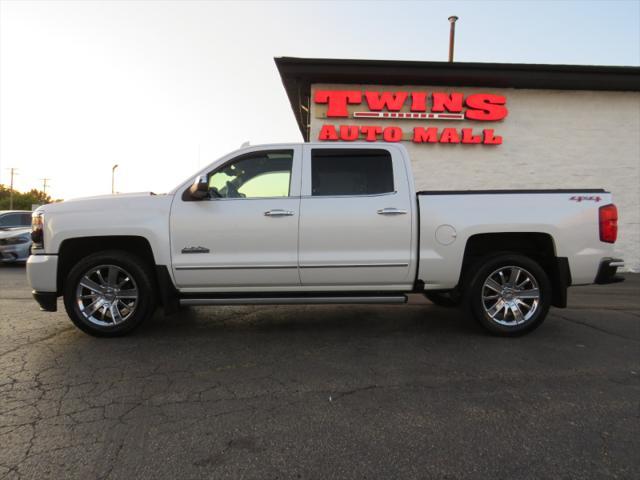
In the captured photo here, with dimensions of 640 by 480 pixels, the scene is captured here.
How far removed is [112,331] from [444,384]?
3255 millimetres

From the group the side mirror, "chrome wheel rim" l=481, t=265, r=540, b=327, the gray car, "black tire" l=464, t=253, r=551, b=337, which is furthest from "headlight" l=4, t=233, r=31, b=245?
"chrome wheel rim" l=481, t=265, r=540, b=327

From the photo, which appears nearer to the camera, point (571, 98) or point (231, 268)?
point (231, 268)

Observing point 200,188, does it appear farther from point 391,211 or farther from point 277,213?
point 391,211

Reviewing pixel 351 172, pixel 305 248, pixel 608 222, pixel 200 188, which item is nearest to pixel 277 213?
pixel 305 248

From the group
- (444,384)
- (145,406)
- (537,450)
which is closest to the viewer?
(537,450)

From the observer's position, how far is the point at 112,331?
4.21 meters

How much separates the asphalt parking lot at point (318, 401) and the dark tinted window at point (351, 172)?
61.7 inches

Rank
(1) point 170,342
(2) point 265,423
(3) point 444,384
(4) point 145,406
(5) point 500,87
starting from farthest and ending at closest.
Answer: (5) point 500,87, (1) point 170,342, (3) point 444,384, (4) point 145,406, (2) point 265,423

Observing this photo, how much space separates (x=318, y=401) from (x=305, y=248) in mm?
1720

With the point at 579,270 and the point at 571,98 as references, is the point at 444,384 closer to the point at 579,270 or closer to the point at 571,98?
the point at 579,270

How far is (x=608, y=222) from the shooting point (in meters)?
4.23

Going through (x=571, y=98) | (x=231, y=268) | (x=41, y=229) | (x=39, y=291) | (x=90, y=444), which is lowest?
(x=90, y=444)

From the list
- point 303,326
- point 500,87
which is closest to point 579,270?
point 303,326

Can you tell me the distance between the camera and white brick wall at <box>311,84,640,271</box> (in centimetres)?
1137
